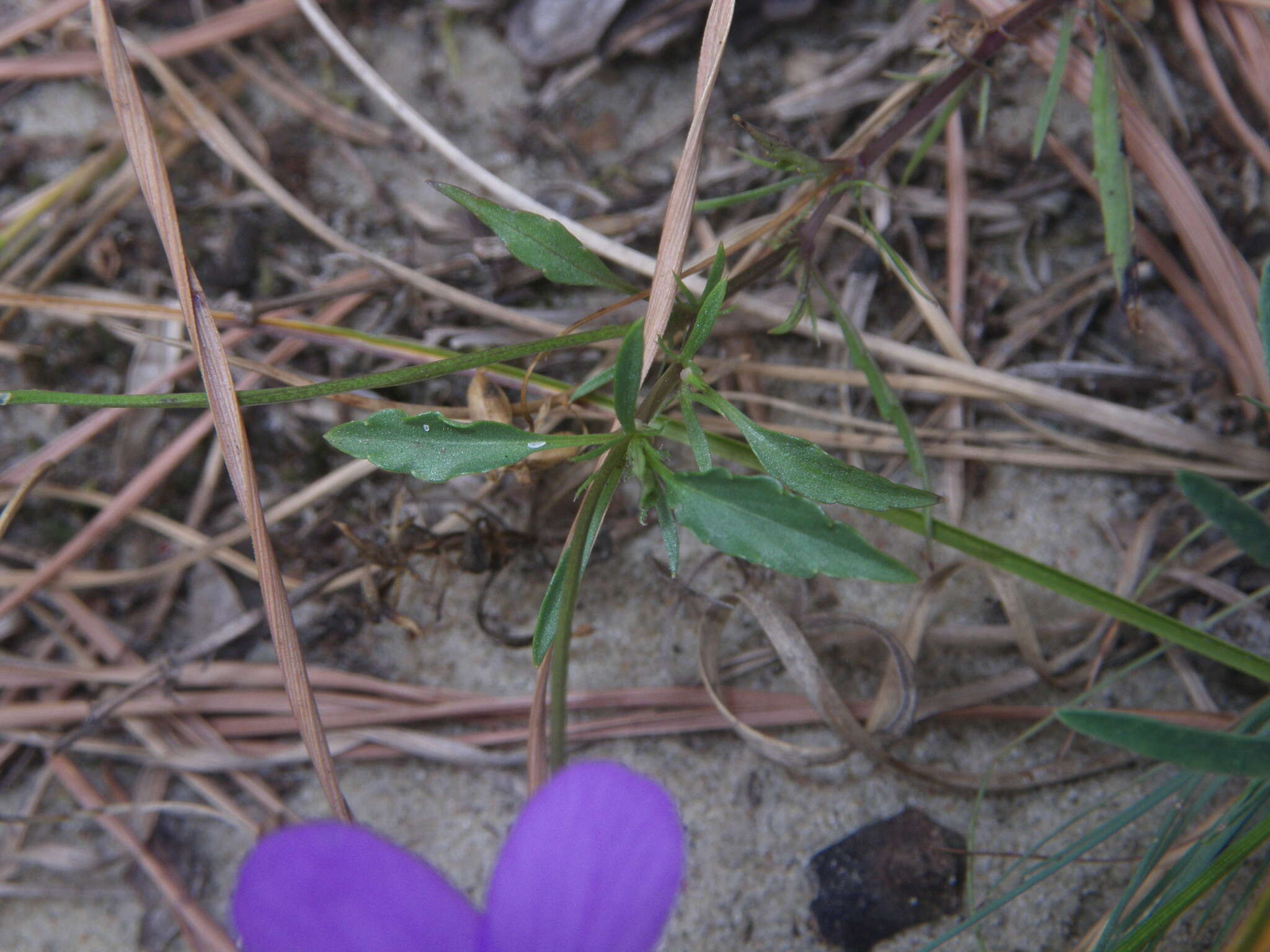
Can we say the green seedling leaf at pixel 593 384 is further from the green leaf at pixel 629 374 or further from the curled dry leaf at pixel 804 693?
the curled dry leaf at pixel 804 693

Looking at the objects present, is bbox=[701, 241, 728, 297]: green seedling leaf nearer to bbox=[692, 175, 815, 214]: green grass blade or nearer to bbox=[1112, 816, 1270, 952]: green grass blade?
bbox=[692, 175, 815, 214]: green grass blade

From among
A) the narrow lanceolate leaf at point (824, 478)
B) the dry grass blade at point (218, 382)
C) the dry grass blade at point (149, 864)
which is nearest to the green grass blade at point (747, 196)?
the narrow lanceolate leaf at point (824, 478)

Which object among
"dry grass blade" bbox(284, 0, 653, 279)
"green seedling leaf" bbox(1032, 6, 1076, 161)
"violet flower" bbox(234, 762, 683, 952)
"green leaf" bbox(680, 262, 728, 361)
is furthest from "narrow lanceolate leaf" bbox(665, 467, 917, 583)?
"green seedling leaf" bbox(1032, 6, 1076, 161)

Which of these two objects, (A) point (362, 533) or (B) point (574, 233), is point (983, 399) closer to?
(B) point (574, 233)

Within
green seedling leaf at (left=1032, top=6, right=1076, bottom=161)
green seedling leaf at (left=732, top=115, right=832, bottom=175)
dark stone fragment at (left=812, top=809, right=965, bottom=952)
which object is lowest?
dark stone fragment at (left=812, top=809, right=965, bottom=952)

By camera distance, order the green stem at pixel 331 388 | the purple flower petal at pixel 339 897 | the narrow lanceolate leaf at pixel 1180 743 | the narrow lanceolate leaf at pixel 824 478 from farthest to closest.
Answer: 1. the green stem at pixel 331 388
2. the narrow lanceolate leaf at pixel 824 478
3. the narrow lanceolate leaf at pixel 1180 743
4. the purple flower petal at pixel 339 897

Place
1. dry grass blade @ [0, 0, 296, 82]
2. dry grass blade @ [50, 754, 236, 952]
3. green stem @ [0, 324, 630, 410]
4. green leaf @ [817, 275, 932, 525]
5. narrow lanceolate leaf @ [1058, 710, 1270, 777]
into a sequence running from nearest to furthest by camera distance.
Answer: narrow lanceolate leaf @ [1058, 710, 1270, 777], green stem @ [0, 324, 630, 410], green leaf @ [817, 275, 932, 525], dry grass blade @ [50, 754, 236, 952], dry grass blade @ [0, 0, 296, 82]
